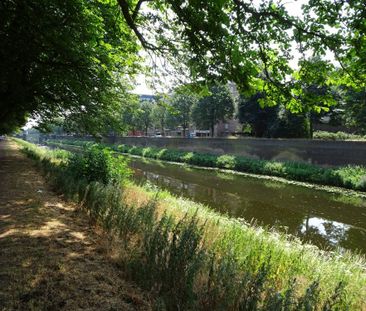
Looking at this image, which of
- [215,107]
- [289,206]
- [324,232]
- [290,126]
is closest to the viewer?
[324,232]

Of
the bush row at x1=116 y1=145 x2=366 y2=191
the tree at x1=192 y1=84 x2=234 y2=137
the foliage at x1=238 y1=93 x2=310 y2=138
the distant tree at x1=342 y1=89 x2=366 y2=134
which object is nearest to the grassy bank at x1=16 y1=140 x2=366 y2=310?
the bush row at x1=116 y1=145 x2=366 y2=191

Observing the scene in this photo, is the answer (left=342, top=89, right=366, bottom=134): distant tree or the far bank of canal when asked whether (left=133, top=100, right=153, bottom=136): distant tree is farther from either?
(left=342, top=89, right=366, bottom=134): distant tree

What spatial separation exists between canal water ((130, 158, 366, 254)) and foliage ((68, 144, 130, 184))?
446 centimetres

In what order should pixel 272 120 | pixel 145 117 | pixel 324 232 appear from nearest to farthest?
1. pixel 324 232
2. pixel 272 120
3. pixel 145 117

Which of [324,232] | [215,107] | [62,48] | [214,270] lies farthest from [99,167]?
[215,107]

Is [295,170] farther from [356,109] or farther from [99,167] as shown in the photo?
[99,167]

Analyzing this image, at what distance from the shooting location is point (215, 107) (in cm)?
4216

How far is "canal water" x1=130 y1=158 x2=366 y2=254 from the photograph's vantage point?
11.5m

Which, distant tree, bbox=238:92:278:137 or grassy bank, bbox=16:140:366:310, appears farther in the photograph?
distant tree, bbox=238:92:278:137

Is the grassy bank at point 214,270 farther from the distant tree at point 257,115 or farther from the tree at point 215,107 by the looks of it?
the tree at point 215,107

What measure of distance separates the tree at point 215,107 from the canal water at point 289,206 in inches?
758

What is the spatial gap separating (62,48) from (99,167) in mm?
5228

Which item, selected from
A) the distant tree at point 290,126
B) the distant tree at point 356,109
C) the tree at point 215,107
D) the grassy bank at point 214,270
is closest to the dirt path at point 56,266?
the grassy bank at point 214,270

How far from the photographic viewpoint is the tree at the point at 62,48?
20.7ft
